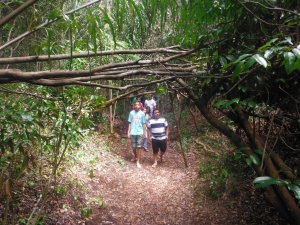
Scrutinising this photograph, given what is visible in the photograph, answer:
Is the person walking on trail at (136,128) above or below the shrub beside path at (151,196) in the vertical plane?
above

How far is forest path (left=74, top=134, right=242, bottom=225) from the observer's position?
5.68m

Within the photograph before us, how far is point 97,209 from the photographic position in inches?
225

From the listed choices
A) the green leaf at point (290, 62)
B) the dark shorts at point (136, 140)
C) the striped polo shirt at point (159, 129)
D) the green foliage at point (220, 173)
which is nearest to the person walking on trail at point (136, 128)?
the dark shorts at point (136, 140)

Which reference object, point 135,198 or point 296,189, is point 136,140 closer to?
point 135,198

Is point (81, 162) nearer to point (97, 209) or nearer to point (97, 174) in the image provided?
point (97, 174)

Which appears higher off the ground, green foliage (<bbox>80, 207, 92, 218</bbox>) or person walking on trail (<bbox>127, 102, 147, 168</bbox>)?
person walking on trail (<bbox>127, 102, 147, 168</bbox>)

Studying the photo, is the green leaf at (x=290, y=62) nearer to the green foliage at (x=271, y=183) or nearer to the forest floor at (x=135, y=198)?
the green foliage at (x=271, y=183)

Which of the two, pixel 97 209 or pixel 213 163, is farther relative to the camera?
pixel 213 163

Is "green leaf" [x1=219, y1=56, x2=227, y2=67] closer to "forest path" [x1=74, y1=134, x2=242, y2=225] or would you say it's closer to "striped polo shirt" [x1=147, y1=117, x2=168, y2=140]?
"forest path" [x1=74, y1=134, x2=242, y2=225]

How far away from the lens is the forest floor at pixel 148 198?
5180 millimetres

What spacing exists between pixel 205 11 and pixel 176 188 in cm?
576

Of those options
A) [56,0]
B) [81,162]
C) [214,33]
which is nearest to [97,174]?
[81,162]

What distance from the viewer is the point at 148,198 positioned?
22.3 ft

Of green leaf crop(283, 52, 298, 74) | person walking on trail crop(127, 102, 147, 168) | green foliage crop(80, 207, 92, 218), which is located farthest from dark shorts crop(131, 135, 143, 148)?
green leaf crop(283, 52, 298, 74)
